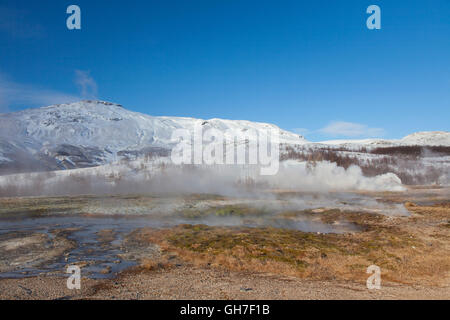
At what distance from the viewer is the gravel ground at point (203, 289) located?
10.7 meters

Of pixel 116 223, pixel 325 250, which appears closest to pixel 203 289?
pixel 325 250

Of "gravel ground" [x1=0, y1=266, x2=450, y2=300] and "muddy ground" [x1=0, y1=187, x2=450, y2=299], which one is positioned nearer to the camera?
"gravel ground" [x1=0, y1=266, x2=450, y2=300]

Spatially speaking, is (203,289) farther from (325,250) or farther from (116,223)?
(116,223)

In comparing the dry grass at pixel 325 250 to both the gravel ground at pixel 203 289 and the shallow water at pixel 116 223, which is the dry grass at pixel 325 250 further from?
the shallow water at pixel 116 223

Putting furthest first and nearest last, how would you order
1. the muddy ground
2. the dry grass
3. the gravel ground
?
1. the dry grass
2. the muddy ground
3. the gravel ground

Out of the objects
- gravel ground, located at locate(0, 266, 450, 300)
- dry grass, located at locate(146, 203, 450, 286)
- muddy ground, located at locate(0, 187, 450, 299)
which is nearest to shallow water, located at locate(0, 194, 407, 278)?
muddy ground, located at locate(0, 187, 450, 299)

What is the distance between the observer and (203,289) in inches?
454

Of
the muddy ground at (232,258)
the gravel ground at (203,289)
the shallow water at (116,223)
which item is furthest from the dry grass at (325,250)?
the shallow water at (116,223)

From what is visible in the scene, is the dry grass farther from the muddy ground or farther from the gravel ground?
the gravel ground

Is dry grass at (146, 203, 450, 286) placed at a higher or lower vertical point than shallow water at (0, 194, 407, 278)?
higher

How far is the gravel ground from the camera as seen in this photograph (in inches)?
421

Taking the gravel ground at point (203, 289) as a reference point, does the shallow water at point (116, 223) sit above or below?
below
